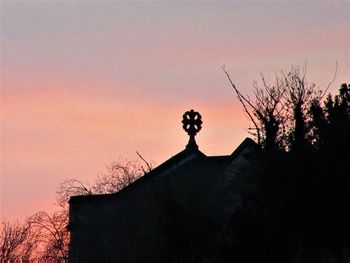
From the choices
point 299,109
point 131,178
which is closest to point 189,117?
point 299,109

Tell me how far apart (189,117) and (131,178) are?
2118 centimetres

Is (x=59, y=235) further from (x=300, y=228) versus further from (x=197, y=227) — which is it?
(x=300, y=228)

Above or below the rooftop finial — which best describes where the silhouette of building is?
below

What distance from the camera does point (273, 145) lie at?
4628cm

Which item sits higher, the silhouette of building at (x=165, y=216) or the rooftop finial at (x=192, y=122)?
the rooftop finial at (x=192, y=122)

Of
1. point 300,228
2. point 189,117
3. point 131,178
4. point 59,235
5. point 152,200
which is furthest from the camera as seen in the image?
point 131,178

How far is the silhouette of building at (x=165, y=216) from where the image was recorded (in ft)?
145

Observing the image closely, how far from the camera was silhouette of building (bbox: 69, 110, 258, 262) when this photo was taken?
145ft

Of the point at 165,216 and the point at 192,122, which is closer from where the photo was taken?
the point at 165,216

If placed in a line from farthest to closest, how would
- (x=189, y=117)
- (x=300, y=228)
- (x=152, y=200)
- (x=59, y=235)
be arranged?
(x=59, y=235)
(x=189, y=117)
(x=152, y=200)
(x=300, y=228)

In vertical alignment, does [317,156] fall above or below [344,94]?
below

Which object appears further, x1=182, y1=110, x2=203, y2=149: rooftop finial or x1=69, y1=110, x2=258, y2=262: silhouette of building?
x1=182, y1=110, x2=203, y2=149: rooftop finial

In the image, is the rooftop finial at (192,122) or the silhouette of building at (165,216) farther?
the rooftop finial at (192,122)

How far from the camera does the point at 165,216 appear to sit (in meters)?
44.3
